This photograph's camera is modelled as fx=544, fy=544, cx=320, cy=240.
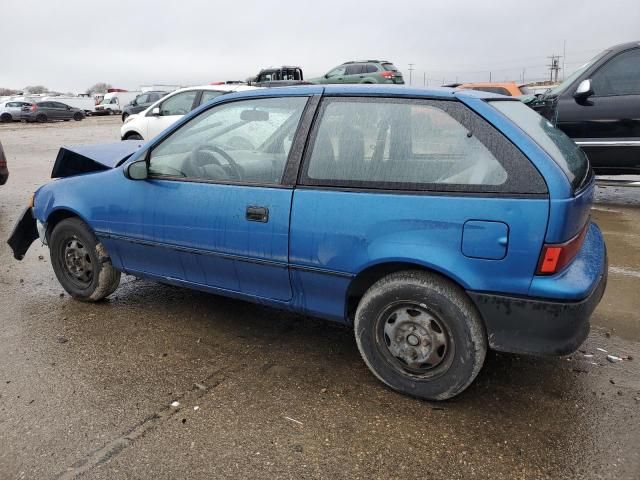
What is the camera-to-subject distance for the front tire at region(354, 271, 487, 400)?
2686mm

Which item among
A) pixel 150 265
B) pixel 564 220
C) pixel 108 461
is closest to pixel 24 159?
pixel 150 265

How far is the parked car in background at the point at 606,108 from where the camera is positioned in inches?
263

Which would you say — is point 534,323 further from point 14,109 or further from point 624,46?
point 14,109

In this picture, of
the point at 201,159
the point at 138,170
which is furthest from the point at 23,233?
the point at 201,159

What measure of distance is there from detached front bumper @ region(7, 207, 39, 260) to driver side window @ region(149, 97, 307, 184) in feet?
5.49

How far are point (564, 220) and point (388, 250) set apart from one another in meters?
0.82

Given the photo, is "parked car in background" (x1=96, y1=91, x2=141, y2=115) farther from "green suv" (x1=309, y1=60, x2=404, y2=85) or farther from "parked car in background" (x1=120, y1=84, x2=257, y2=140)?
"parked car in background" (x1=120, y1=84, x2=257, y2=140)

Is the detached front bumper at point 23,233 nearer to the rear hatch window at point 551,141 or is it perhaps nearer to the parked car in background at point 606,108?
the rear hatch window at point 551,141

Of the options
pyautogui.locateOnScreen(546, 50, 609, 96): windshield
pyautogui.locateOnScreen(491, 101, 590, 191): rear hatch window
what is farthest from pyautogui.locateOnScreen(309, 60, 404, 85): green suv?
pyautogui.locateOnScreen(491, 101, 590, 191): rear hatch window

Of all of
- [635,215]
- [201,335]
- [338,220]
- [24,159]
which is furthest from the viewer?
[24,159]

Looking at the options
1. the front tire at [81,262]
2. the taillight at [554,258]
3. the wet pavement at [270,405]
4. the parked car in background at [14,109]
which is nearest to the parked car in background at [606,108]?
the wet pavement at [270,405]

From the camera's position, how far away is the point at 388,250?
8.98 ft

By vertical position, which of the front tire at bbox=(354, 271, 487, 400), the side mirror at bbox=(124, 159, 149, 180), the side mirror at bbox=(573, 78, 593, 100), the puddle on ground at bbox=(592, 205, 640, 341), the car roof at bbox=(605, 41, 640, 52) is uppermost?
the car roof at bbox=(605, 41, 640, 52)

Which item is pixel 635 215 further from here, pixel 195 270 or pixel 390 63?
pixel 390 63
